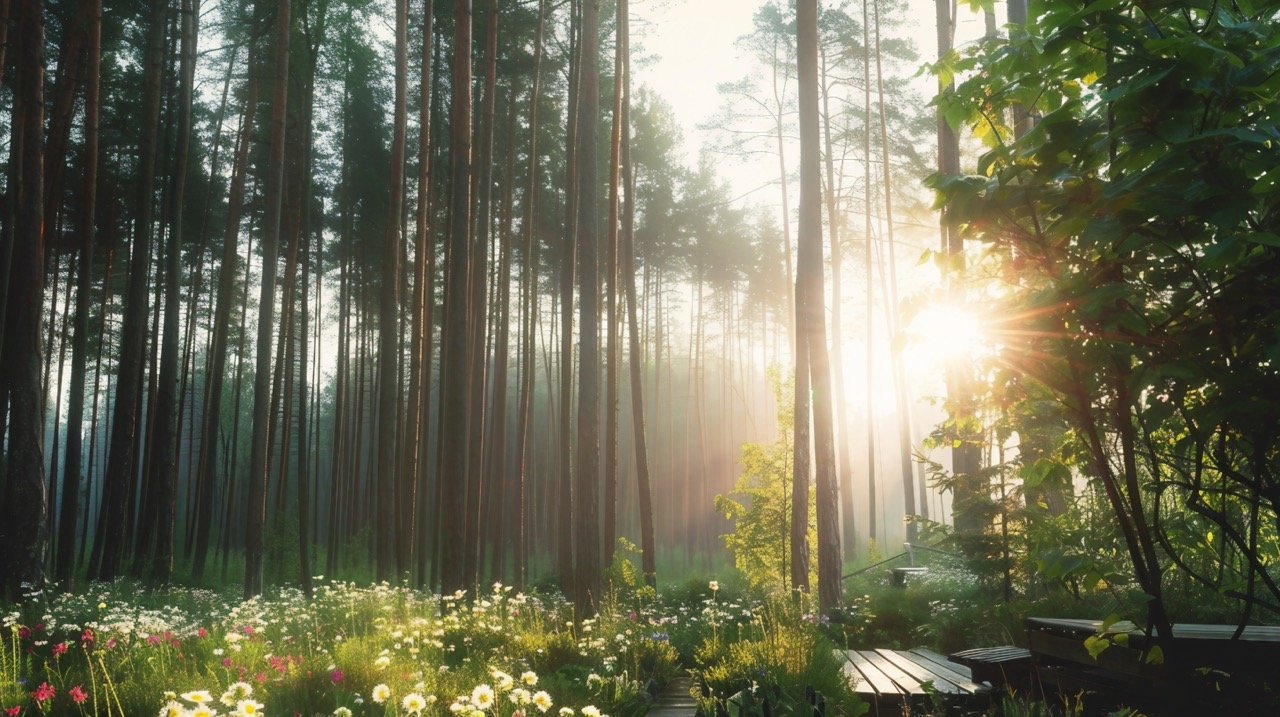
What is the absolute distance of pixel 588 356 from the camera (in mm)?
10984

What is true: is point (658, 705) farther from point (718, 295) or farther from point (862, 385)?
point (718, 295)

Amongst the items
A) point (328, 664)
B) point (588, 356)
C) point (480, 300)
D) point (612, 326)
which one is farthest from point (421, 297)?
point (328, 664)

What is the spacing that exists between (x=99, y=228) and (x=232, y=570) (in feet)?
29.9

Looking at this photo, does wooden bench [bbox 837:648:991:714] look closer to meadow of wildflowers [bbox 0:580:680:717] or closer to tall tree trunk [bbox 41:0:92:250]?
meadow of wildflowers [bbox 0:580:680:717]

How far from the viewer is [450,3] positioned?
15922 mm

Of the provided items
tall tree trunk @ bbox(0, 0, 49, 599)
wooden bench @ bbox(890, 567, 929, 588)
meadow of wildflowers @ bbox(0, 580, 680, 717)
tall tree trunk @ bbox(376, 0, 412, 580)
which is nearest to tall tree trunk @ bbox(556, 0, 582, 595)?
tall tree trunk @ bbox(376, 0, 412, 580)

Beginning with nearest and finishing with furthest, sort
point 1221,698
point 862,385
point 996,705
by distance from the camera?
point 1221,698 → point 996,705 → point 862,385

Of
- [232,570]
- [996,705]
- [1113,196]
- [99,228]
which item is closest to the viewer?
[1113,196]

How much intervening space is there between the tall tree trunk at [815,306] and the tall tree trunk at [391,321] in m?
6.25

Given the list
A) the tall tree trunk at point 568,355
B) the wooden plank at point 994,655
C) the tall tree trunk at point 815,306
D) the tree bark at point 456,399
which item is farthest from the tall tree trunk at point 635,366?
the wooden plank at point 994,655

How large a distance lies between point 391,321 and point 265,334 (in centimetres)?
333

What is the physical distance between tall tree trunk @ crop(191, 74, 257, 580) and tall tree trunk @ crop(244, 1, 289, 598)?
225cm

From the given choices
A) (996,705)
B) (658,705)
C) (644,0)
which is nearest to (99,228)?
(644,0)

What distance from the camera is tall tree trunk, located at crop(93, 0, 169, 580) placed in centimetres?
1227
